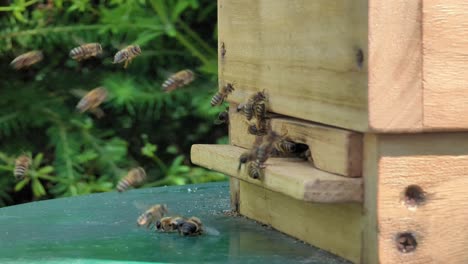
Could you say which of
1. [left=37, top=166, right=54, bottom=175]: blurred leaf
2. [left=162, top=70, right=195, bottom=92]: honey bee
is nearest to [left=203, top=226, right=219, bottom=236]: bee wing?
[left=162, top=70, right=195, bottom=92]: honey bee

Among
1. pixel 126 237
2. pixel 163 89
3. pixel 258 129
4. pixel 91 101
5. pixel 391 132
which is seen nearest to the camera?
pixel 391 132

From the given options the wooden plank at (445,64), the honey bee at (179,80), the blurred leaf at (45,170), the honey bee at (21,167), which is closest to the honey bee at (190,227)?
the wooden plank at (445,64)

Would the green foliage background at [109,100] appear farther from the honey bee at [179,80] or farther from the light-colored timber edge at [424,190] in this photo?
the light-colored timber edge at [424,190]

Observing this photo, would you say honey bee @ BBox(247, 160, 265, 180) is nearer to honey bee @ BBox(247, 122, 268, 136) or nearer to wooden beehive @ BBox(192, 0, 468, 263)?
wooden beehive @ BBox(192, 0, 468, 263)

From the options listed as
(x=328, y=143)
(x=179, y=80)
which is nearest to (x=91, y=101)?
(x=179, y=80)

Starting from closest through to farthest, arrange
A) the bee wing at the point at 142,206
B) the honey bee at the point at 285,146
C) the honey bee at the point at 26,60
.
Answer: the honey bee at the point at 285,146, the bee wing at the point at 142,206, the honey bee at the point at 26,60

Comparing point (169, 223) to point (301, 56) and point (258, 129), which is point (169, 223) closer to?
point (258, 129)

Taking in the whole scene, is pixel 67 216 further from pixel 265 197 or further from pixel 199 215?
pixel 265 197
